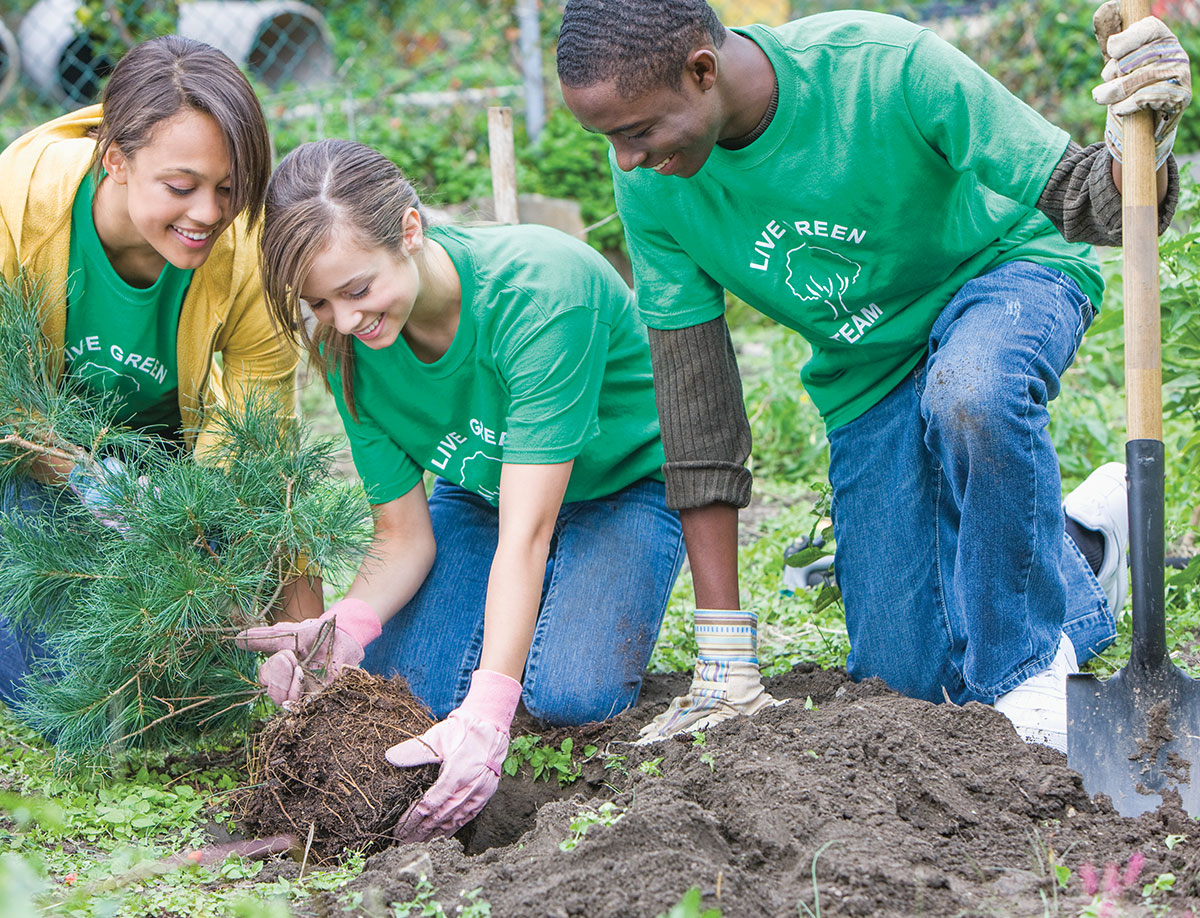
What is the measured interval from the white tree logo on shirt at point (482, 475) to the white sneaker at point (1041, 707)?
112 cm

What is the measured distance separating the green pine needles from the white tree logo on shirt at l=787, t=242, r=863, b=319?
96 cm

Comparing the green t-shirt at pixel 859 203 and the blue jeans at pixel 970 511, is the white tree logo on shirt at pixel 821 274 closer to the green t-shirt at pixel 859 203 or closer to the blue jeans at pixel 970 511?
the green t-shirt at pixel 859 203

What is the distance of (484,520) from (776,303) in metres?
0.91

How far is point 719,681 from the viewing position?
218cm

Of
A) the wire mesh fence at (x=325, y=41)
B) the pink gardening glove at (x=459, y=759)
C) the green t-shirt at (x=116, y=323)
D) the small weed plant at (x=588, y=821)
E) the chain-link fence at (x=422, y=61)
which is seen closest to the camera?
the small weed plant at (x=588, y=821)

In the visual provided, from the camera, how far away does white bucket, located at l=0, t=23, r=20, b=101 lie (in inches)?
250

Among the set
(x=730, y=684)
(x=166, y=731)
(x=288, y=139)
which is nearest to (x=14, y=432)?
(x=166, y=731)

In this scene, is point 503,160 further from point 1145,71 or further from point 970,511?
point 1145,71

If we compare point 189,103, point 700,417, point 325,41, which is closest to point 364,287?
point 189,103

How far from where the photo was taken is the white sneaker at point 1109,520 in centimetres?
255

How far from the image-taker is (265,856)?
193 cm

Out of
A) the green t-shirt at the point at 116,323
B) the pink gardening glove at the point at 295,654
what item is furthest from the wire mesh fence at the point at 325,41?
the pink gardening glove at the point at 295,654

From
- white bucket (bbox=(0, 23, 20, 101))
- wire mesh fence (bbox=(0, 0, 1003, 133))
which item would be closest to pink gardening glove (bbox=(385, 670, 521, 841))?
wire mesh fence (bbox=(0, 0, 1003, 133))

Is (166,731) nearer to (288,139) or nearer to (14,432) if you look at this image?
(14,432)
